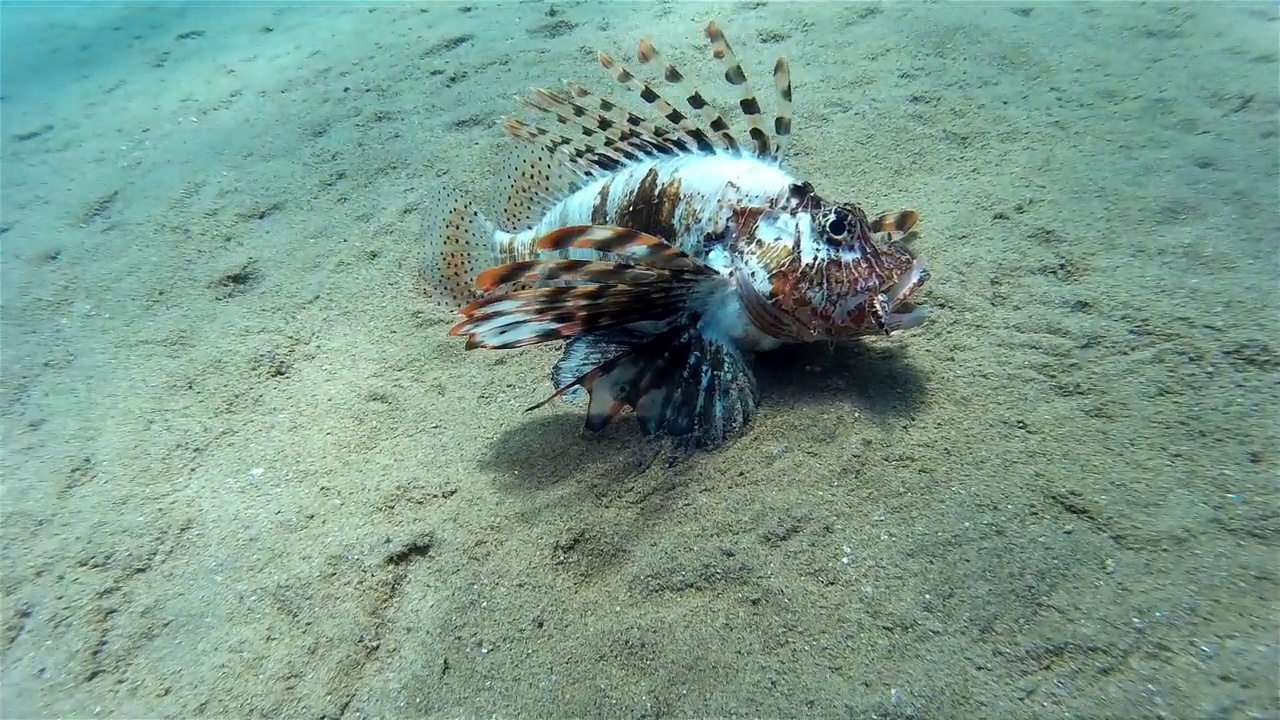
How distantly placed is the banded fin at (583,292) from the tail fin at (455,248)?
1.26 metres

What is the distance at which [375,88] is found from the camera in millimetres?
6328

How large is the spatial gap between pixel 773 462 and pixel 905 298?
80 cm

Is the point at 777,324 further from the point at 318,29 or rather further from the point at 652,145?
the point at 318,29

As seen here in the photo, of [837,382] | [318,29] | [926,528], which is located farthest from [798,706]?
[318,29]

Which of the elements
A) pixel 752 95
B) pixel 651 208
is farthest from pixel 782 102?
pixel 651 208

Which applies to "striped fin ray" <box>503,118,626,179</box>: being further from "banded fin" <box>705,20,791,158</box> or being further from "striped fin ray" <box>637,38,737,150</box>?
"banded fin" <box>705,20,791,158</box>

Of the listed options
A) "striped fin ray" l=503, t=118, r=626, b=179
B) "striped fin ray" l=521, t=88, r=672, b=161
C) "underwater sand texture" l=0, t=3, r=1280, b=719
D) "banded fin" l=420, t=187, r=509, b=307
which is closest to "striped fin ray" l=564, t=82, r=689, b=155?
"striped fin ray" l=521, t=88, r=672, b=161

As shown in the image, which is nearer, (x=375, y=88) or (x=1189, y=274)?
(x=1189, y=274)

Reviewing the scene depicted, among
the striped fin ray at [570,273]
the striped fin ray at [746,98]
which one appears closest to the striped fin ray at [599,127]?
the striped fin ray at [746,98]

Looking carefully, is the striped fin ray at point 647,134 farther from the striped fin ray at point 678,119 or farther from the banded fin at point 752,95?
the banded fin at point 752,95

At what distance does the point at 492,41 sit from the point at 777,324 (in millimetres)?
5413

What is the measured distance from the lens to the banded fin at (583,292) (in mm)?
2416

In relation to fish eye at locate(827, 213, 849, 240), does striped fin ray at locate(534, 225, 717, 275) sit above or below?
below

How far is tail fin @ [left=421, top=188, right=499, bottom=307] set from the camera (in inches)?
147
